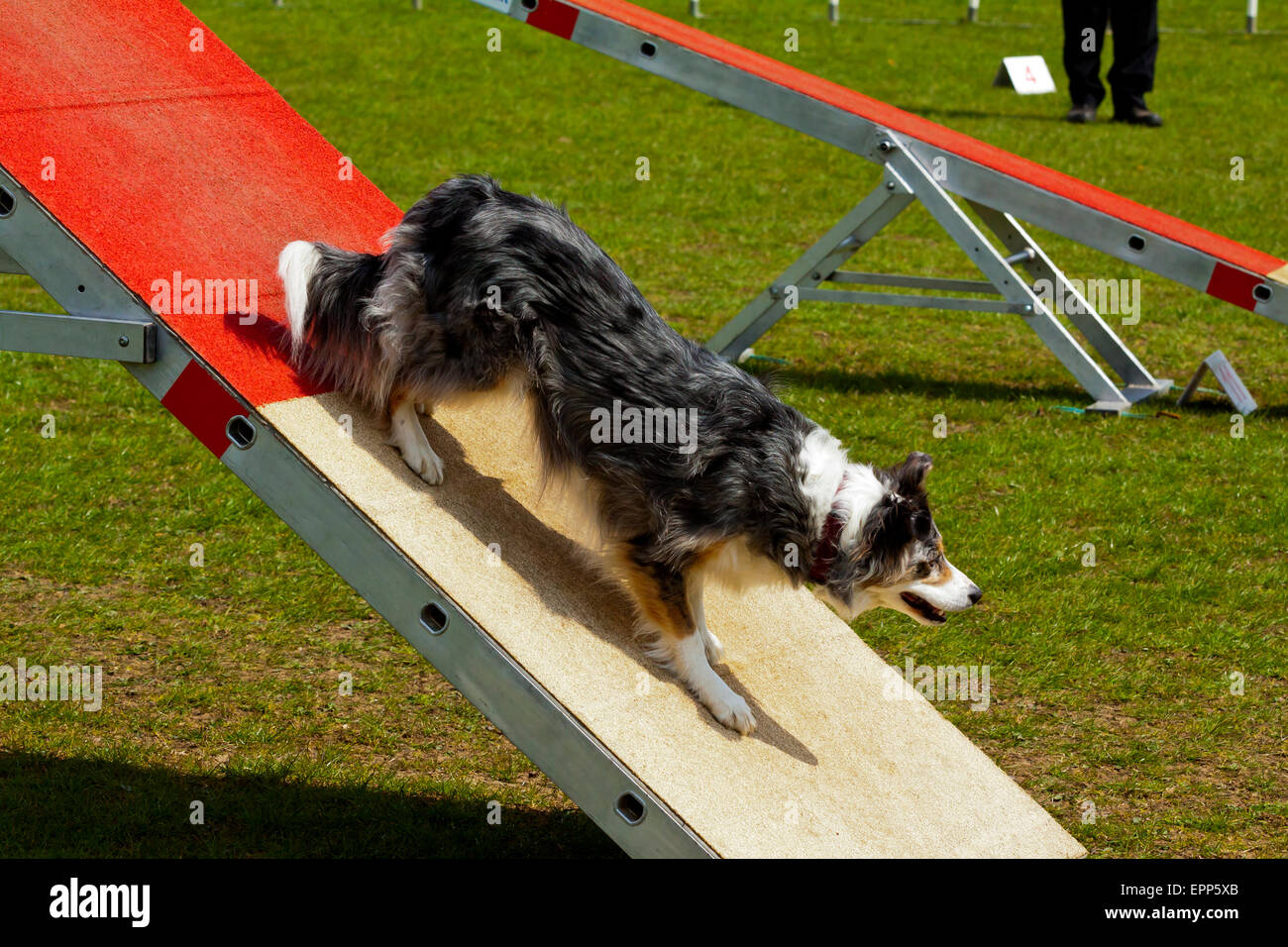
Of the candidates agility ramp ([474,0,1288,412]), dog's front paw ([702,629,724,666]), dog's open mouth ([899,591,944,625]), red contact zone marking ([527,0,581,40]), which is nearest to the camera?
dog's open mouth ([899,591,944,625])

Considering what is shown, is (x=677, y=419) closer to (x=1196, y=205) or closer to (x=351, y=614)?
(x=351, y=614)

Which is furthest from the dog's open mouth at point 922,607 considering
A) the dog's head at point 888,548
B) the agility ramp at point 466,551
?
the agility ramp at point 466,551

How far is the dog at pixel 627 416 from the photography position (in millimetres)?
3975

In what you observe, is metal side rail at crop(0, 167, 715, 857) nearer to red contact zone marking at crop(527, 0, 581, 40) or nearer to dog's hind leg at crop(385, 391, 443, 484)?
dog's hind leg at crop(385, 391, 443, 484)

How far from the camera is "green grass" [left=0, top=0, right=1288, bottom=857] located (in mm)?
4648

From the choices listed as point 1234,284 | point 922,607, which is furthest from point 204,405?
point 1234,284

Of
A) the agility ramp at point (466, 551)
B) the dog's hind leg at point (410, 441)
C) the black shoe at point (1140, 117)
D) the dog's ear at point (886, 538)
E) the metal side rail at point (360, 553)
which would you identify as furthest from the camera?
the black shoe at point (1140, 117)

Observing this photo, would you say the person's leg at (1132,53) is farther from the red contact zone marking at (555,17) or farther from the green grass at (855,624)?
the red contact zone marking at (555,17)

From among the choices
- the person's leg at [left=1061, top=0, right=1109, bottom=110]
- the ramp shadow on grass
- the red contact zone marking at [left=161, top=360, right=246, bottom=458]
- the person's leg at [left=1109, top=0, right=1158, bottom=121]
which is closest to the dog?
the red contact zone marking at [left=161, top=360, right=246, bottom=458]

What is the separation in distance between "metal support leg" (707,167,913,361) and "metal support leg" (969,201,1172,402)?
84cm

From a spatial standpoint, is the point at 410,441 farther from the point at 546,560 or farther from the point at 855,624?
the point at 855,624

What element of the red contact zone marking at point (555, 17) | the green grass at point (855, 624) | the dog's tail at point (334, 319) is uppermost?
the red contact zone marking at point (555, 17)

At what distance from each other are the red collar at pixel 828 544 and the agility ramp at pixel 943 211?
12.5ft

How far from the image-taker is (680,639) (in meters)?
4.11
